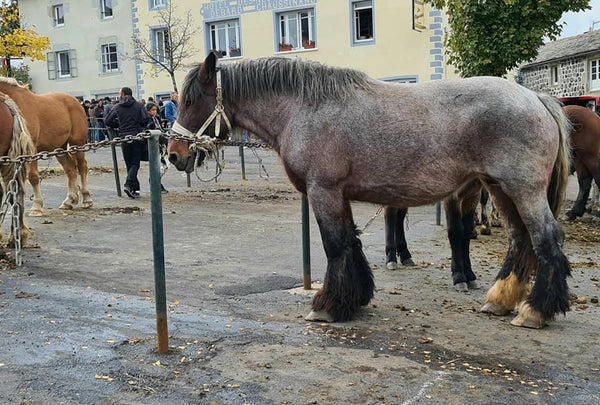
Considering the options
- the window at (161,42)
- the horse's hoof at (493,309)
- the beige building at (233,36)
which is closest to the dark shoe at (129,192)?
the horse's hoof at (493,309)

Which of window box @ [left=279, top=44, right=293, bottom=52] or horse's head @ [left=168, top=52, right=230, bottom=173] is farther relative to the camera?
window box @ [left=279, top=44, right=293, bottom=52]

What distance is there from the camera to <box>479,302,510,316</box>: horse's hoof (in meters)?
5.80

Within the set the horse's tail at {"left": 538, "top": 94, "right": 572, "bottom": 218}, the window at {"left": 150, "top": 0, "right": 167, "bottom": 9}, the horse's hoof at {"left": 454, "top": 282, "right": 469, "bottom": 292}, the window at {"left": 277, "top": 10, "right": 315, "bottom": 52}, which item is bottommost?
the horse's hoof at {"left": 454, "top": 282, "right": 469, "bottom": 292}

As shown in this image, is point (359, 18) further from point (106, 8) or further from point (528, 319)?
point (528, 319)

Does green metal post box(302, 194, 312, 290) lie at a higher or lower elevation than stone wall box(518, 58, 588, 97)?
lower

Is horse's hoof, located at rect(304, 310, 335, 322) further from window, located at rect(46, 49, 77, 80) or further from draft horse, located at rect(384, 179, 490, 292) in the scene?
window, located at rect(46, 49, 77, 80)

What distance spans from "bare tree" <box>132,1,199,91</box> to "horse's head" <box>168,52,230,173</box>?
27.8 meters

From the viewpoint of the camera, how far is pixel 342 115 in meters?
5.47

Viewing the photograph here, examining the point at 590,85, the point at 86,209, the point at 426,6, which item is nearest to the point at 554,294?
the point at 86,209

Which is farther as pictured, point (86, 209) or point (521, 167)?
point (86, 209)

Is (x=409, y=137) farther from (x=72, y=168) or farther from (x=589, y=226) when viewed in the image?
(x=72, y=168)

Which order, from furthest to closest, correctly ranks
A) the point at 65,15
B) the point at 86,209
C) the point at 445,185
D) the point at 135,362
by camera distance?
the point at 65,15 < the point at 86,209 < the point at 445,185 < the point at 135,362

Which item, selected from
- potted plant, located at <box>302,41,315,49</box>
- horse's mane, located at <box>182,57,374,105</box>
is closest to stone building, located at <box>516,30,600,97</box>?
potted plant, located at <box>302,41,315,49</box>

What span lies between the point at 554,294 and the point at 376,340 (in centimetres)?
146
